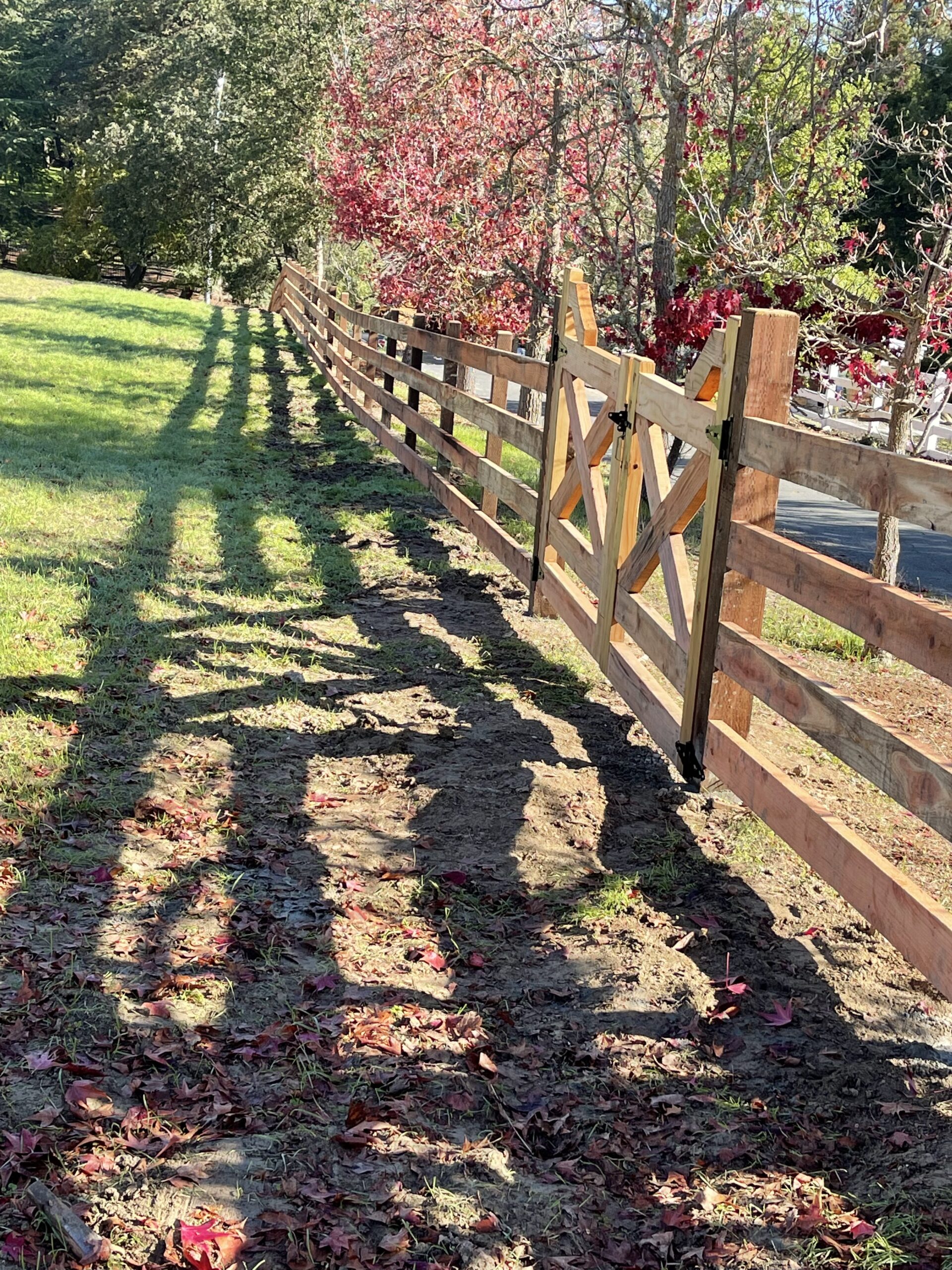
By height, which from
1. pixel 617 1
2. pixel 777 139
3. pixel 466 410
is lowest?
pixel 466 410

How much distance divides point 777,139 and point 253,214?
36436 mm

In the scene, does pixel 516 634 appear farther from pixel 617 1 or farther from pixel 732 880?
pixel 617 1

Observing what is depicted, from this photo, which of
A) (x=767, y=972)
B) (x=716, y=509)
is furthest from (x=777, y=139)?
(x=767, y=972)

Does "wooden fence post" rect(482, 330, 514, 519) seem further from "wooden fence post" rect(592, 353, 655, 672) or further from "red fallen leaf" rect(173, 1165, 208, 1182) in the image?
"red fallen leaf" rect(173, 1165, 208, 1182)

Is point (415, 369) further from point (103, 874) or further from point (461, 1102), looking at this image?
point (461, 1102)

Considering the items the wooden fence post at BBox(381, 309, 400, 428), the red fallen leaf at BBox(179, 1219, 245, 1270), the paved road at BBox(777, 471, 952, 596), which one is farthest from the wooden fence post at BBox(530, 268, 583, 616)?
the wooden fence post at BBox(381, 309, 400, 428)

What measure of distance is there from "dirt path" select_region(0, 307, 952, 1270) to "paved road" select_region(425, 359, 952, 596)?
15.6ft

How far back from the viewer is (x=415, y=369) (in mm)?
11680

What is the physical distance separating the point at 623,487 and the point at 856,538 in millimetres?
7003

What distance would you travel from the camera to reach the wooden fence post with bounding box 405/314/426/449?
38.2 ft

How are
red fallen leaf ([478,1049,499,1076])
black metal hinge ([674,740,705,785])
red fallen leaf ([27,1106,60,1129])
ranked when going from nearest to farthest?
1. red fallen leaf ([27,1106,60,1129])
2. red fallen leaf ([478,1049,499,1076])
3. black metal hinge ([674,740,705,785])

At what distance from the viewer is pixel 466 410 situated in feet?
28.2

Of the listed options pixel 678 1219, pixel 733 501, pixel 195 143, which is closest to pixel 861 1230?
pixel 678 1219

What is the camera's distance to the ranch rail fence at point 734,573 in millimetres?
3066
